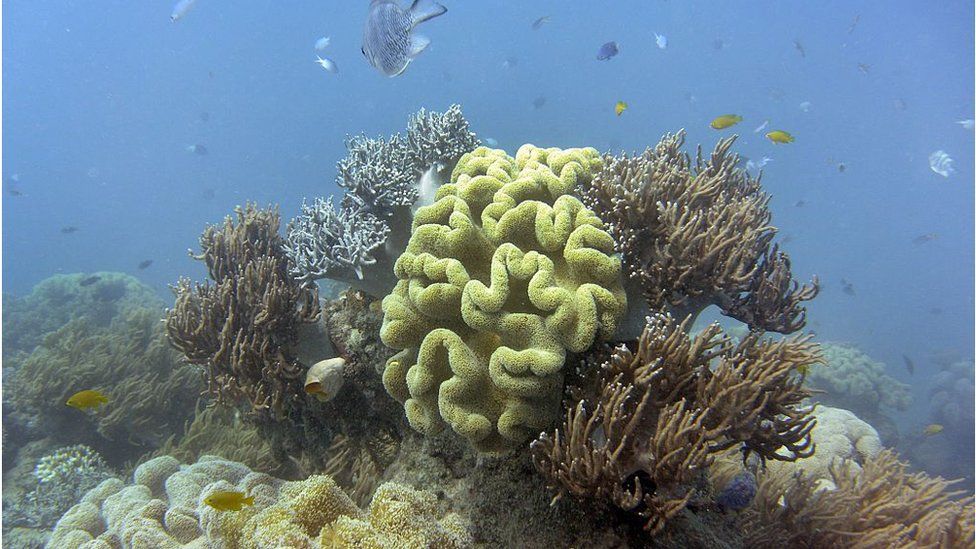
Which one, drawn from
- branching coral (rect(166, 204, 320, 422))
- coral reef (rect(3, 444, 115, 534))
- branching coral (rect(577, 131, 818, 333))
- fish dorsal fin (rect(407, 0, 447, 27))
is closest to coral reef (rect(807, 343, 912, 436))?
branching coral (rect(577, 131, 818, 333))

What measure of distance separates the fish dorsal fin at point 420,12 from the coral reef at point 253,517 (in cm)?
336

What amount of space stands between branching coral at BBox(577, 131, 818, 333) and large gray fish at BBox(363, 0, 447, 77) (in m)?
1.84

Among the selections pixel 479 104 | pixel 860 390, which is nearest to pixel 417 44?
pixel 860 390

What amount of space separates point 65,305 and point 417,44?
18.0 m

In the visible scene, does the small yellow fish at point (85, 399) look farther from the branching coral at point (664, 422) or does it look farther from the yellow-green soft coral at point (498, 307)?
the branching coral at point (664, 422)

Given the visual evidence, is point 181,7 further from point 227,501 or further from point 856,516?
point 856,516

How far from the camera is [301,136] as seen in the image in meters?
106

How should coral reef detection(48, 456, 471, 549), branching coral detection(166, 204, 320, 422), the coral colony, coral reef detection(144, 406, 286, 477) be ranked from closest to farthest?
coral reef detection(48, 456, 471, 549) < the coral colony < branching coral detection(166, 204, 320, 422) < coral reef detection(144, 406, 286, 477)


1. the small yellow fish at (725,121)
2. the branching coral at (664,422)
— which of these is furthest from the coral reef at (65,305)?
the small yellow fish at (725,121)

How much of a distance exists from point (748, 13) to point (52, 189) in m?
168

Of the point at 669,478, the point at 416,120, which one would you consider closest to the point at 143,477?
the point at 416,120

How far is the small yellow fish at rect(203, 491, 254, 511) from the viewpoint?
3.00 metres

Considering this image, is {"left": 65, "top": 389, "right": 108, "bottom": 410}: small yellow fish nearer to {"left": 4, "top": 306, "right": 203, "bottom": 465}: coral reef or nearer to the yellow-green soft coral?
{"left": 4, "top": 306, "right": 203, "bottom": 465}: coral reef

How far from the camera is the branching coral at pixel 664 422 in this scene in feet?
8.63
